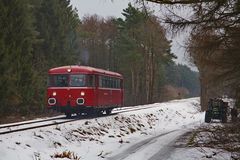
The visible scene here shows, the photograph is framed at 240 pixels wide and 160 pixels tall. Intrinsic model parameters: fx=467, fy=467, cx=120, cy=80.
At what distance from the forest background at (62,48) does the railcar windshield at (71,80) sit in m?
4.12

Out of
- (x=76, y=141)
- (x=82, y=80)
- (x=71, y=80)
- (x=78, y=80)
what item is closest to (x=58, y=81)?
(x=71, y=80)

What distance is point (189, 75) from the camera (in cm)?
15162

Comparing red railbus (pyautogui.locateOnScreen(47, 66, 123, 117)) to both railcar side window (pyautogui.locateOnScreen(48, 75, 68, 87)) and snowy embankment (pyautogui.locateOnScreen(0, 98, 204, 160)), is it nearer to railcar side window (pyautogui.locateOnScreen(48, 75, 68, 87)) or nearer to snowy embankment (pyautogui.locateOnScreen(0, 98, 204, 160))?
railcar side window (pyautogui.locateOnScreen(48, 75, 68, 87))

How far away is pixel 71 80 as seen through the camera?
24688mm

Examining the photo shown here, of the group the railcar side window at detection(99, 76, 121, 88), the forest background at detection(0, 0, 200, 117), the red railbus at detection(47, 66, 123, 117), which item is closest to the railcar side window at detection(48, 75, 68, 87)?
the red railbus at detection(47, 66, 123, 117)

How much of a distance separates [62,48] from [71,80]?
23116 millimetres

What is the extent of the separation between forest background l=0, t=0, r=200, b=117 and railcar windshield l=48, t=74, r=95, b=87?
13.5 ft

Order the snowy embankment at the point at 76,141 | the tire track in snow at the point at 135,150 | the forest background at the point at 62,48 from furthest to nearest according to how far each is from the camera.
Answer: the forest background at the point at 62,48 → the tire track in snow at the point at 135,150 → the snowy embankment at the point at 76,141

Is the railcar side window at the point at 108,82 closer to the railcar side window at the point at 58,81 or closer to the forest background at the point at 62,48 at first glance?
the railcar side window at the point at 58,81

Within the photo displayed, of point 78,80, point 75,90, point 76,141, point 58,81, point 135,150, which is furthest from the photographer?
point 58,81

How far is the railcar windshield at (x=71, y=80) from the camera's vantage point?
24344 millimetres

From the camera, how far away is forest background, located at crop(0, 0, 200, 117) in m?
32.5

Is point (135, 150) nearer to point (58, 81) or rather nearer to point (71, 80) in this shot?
point (71, 80)

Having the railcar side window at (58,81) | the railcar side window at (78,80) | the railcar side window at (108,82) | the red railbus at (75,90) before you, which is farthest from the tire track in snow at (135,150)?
the railcar side window at (58,81)
